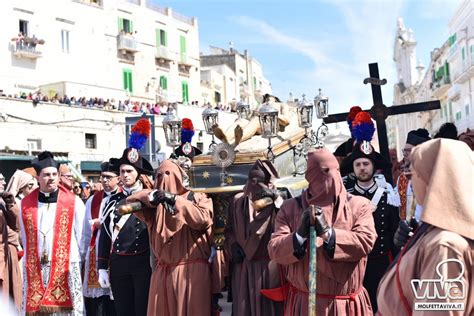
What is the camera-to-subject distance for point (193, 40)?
44.6 m

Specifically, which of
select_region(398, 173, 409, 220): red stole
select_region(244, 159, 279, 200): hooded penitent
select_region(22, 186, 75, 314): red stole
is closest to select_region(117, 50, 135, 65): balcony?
select_region(22, 186, 75, 314): red stole

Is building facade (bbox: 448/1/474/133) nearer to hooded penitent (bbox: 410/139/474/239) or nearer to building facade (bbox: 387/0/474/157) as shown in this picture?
building facade (bbox: 387/0/474/157)

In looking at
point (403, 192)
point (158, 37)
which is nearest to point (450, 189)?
point (403, 192)

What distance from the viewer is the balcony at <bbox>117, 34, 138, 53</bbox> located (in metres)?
37.3

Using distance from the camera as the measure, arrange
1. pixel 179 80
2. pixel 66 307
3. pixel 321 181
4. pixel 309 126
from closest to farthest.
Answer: pixel 321 181 → pixel 66 307 → pixel 309 126 → pixel 179 80

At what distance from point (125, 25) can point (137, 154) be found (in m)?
32.9

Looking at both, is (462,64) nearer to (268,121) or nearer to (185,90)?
(185,90)

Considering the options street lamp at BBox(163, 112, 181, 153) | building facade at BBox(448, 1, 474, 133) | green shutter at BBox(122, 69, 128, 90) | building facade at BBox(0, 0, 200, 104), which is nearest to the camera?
street lamp at BBox(163, 112, 181, 153)

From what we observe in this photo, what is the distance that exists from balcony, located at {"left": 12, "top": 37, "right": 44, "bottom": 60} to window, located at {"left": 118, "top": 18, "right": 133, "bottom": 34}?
23.1 ft

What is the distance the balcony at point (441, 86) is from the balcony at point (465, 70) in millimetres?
4076

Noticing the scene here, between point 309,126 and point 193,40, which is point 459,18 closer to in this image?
point 193,40

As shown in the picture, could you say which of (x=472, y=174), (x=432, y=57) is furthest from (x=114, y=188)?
(x=432, y=57)

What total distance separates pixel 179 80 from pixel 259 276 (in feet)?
123

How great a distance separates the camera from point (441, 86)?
5706 centimetres
